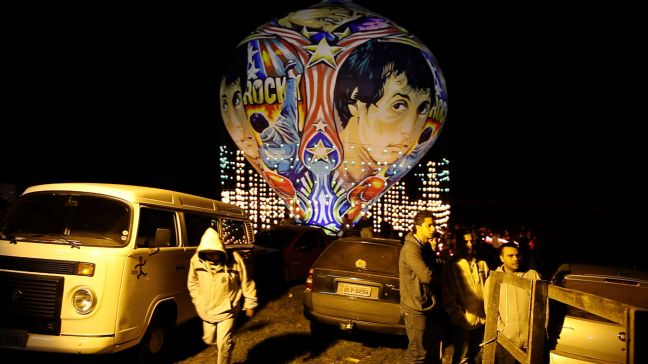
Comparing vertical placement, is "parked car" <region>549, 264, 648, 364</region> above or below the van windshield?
below

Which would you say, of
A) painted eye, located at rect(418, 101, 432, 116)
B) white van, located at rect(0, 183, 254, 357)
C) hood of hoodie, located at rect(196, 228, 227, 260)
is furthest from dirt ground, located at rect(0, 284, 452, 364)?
painted eye, located at rect(418, 101, 432, 116)

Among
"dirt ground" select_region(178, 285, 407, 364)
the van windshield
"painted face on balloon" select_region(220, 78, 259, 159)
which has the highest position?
"painted face on balloon" select_region(220, 78, 259, 159)

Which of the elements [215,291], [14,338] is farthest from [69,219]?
[215,291]

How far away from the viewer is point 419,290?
5559 mm

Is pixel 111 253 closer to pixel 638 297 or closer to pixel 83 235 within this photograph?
pixel 83 235

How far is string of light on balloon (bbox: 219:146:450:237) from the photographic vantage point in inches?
1193

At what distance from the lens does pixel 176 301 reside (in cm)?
674

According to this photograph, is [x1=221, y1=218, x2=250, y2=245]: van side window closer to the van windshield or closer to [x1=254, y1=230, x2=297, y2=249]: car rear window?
the van windshield

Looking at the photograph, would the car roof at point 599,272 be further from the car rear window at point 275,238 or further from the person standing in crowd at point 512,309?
the car rear window at point 275,238

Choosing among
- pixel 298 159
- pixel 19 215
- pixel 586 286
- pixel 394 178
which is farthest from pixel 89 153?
pixel 586 286

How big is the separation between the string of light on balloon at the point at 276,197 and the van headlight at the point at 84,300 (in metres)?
22.3

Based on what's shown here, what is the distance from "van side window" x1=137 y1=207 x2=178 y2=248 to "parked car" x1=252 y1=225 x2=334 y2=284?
449cm

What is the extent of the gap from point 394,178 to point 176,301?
60.0 feet

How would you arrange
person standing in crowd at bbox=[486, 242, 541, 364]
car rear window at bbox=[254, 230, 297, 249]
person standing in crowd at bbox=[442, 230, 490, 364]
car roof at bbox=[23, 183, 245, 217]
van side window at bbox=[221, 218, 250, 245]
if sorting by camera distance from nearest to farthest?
1. person standing in crowd at bbox=[486, 242, 541, 364]
2. person standing in crowd at bbox=[442, 230, 490, 364]
3. car roof at bbox=[23, 183, 245, 217]
4. van side window at bbox=[221, 218, 250, 245]
5. car rear window at bbox=[254, 230, 297, 249]
